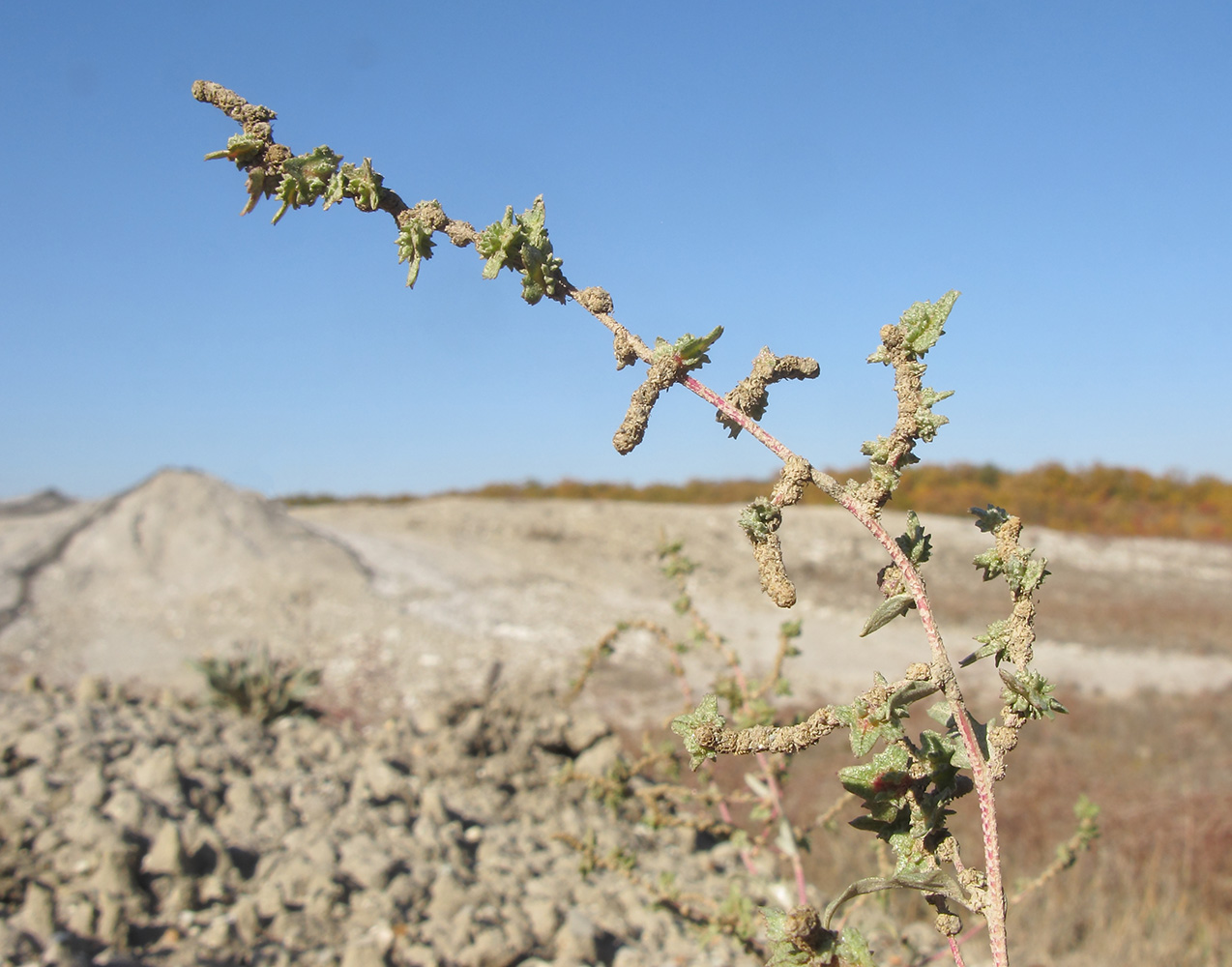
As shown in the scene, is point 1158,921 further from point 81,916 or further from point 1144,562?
point 1144,562

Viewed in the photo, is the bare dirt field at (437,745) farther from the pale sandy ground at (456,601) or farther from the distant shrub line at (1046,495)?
the distant shrub line at (1046,495)

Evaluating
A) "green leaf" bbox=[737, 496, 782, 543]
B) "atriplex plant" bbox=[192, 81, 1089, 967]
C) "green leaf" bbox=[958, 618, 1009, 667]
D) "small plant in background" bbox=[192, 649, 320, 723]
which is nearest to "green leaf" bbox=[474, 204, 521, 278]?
"atriplex plant" bbox=[192, 81, 1089, 967]

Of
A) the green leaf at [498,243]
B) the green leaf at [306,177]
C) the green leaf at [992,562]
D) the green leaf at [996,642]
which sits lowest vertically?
the green leaf at [996,642]

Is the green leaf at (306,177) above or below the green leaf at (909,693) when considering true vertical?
above

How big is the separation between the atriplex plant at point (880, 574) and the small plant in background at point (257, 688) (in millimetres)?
6056

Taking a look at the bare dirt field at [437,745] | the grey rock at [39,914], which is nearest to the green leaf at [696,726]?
the bare dirt field at [437,745]

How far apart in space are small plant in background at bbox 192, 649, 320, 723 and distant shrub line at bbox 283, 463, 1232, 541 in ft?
55.6

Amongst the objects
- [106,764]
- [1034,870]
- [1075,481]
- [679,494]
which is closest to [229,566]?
[106,764]

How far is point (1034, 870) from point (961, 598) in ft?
31.0

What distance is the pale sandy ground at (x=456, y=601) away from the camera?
937 centimetres

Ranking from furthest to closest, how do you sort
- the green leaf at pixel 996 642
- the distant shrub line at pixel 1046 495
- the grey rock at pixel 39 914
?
the distant shrub line at pixel 1046 495 → the grey rock at pixel 39 914 → the green leaf at pixel 996 642

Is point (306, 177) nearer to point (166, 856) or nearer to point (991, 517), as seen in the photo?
point (991, 517)

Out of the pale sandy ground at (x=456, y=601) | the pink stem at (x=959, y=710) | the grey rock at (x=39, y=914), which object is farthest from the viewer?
the pale sandy ground at (x=456, y=601)

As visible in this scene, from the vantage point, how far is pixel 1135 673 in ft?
35.2
